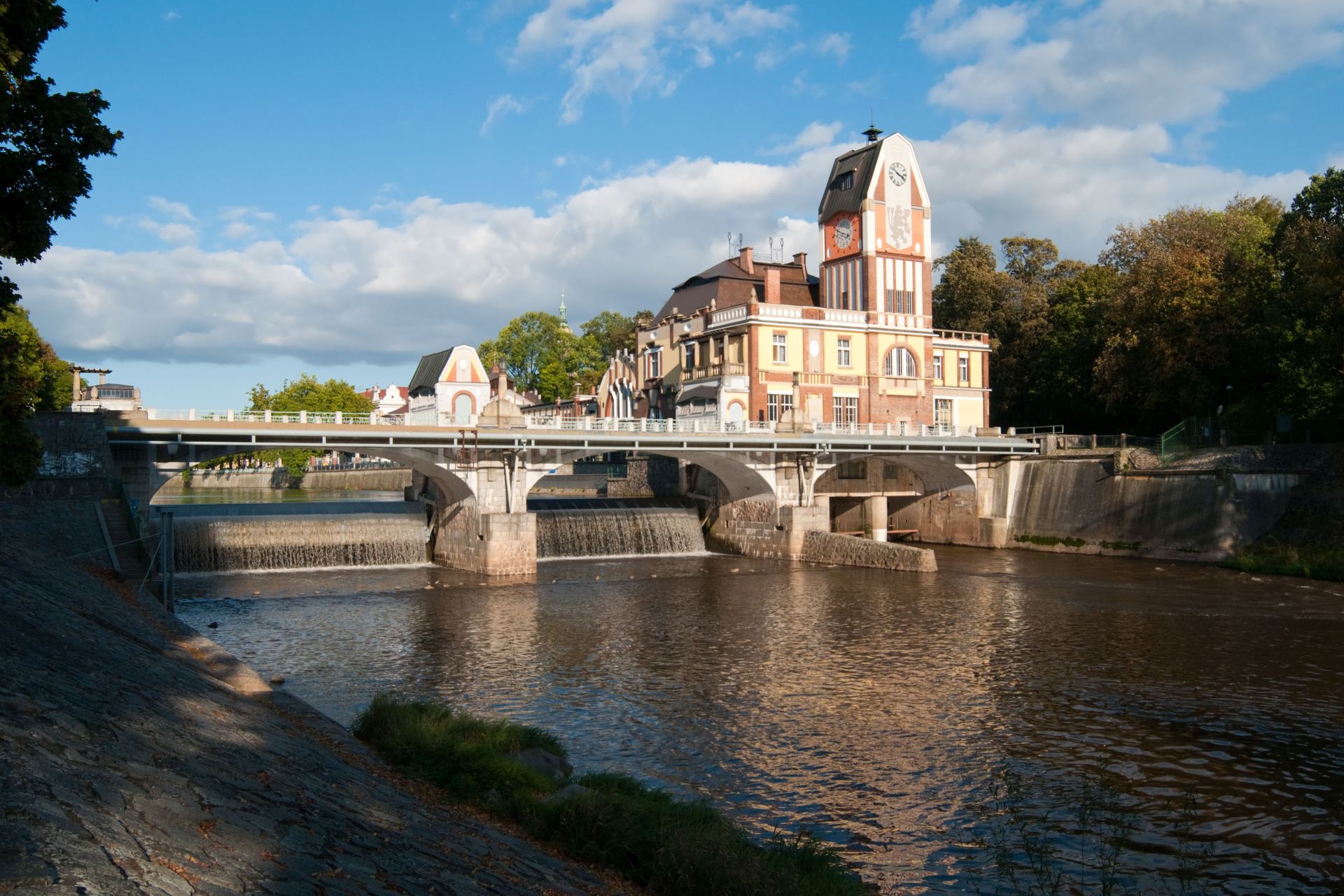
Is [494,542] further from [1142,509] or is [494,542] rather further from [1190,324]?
[1190,324]

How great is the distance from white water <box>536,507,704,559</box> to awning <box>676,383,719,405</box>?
32.8ft

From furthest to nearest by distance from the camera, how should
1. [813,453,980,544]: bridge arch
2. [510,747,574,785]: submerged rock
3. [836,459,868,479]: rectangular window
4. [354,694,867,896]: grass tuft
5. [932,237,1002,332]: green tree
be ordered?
[932,237,1002,332]: green tree → [836,459,868,479]: rectangular window → [813,453,980,544]: bridge arch → [510,747,574,785]: submerged rock → [354,694,867,896]: grass tuft

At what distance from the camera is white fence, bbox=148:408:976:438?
150ft

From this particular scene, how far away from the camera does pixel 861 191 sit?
72.2 m

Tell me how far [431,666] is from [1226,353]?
53504 mm

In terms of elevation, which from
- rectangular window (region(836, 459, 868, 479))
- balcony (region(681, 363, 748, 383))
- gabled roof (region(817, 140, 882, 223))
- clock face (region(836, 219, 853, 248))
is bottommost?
rectangular window (region(836, 459, 868, 479))

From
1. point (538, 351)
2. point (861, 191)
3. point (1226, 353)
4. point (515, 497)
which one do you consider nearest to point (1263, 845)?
point (515, 497)

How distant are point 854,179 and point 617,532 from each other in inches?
1292

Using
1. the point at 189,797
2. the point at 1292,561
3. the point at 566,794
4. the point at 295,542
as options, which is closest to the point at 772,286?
the point at 1292,561

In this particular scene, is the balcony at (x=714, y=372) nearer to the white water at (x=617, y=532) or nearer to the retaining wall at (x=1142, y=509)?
the white water at (x=617, y=532)

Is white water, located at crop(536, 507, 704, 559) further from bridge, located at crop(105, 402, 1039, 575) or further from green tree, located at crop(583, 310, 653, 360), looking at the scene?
green tree, located at crop(583, 310, 653, 360)

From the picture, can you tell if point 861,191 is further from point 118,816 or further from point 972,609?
point 118,816

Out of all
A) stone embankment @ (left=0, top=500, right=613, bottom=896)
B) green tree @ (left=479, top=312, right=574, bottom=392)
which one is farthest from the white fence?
green tree @ (left=479, top=312, right=574, bottom=392)

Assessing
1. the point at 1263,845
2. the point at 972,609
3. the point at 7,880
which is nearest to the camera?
the point at 7,880
